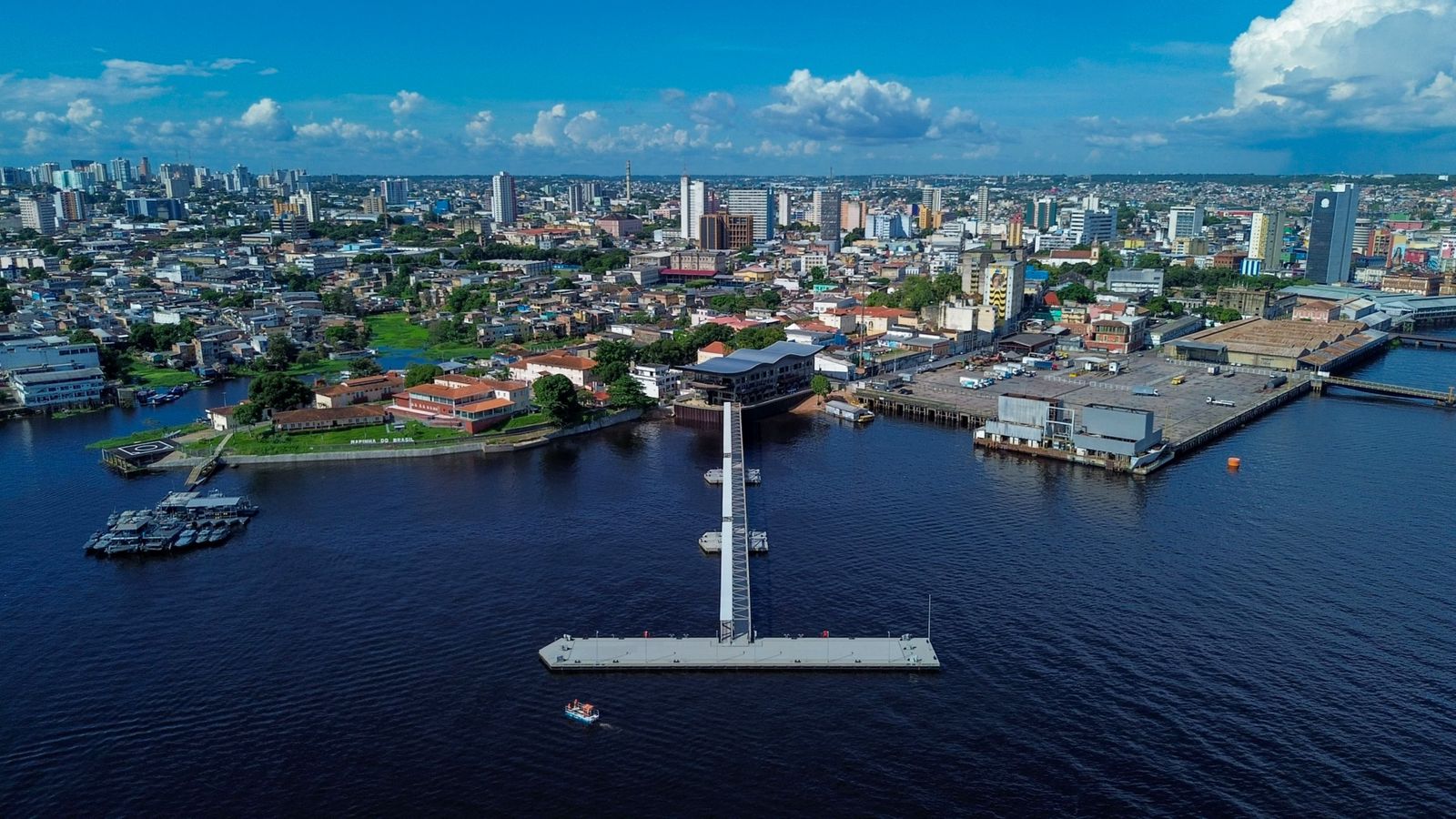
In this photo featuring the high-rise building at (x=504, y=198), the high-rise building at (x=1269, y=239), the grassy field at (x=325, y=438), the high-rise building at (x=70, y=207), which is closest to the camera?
the grassy field at (x=325, y=438)

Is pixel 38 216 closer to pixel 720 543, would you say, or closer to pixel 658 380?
pixel 658 380

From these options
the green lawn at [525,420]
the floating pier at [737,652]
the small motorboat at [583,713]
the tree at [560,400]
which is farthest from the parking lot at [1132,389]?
the small motorboat at [583,713]

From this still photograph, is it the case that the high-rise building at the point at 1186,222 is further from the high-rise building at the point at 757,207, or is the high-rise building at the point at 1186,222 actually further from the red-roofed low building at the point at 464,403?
the red-roofed low building at the point at 464,403

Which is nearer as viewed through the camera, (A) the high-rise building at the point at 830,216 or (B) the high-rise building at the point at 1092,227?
(B) the high-rise building at the point at 1092,227

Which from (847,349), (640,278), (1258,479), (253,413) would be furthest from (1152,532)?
(640,278)

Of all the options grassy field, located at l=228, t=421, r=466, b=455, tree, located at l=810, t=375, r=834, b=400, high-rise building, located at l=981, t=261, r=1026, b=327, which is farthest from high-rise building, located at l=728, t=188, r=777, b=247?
grassy field, located at l=228, t=421, r=466, b=455
